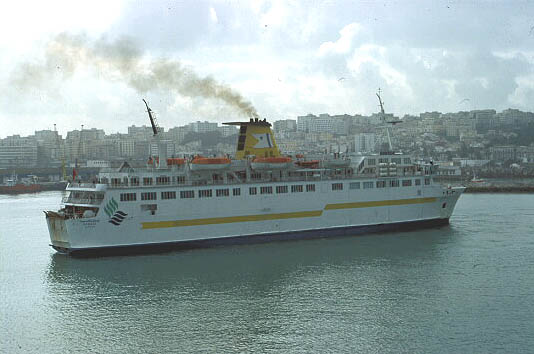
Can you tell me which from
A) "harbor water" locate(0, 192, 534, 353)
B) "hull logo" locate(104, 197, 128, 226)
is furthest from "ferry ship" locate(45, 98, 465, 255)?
"harbor water" locate(0, 192, 534, 353)

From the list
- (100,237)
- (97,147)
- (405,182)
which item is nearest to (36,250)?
(100,237)

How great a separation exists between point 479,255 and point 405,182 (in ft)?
25.0

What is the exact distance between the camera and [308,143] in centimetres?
13525

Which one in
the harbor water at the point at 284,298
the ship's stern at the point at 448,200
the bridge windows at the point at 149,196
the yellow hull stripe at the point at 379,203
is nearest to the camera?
the harbor water at the point at 284,298

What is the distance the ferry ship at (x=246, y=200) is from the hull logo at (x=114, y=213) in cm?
4

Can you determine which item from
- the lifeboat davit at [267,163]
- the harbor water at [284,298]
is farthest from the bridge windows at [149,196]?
the lifeboat davit at [267,163]

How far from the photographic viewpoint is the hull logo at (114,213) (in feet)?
76.8

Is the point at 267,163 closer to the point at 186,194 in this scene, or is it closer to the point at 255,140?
the point at 255,140

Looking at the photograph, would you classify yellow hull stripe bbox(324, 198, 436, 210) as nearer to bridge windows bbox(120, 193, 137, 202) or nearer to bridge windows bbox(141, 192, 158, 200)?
bridge windows bbox(141, 192, 158, 200)

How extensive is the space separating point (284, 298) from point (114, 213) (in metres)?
9.29

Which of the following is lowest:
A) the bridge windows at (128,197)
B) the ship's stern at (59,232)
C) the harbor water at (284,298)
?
the harbor water at (284,298)

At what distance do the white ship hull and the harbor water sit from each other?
2.65 ft

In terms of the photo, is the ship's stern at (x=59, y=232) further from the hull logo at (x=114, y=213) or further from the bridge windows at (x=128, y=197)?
the bridge windows at (x=128, y=197)

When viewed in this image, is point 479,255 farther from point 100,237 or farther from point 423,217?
point 100,237
